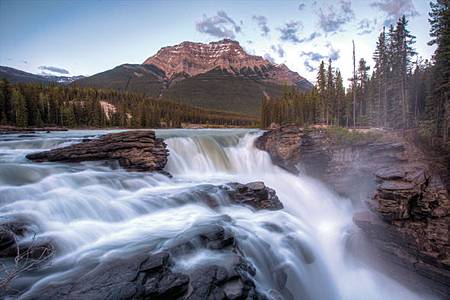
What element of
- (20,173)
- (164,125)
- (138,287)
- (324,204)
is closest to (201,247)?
(138,287)

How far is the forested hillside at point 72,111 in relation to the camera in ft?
→ 197

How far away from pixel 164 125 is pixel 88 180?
302 feet

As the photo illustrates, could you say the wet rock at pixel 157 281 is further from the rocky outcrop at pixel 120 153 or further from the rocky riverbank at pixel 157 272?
the rocky outcrop at pixel 120 153

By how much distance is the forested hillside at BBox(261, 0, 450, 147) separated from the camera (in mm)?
27094

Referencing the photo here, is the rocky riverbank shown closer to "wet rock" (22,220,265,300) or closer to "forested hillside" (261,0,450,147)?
"wet rock" (22,220,265,300)

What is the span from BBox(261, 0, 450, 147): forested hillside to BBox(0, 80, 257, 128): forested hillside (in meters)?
46.1

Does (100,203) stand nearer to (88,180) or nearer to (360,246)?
(88,180)

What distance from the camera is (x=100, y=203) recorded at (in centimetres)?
1224

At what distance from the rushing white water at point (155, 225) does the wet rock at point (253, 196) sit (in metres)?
0.61

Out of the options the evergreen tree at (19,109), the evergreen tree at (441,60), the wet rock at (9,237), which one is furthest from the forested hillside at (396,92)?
the evergreen tree at (19,109)

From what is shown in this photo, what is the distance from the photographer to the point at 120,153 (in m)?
18.2

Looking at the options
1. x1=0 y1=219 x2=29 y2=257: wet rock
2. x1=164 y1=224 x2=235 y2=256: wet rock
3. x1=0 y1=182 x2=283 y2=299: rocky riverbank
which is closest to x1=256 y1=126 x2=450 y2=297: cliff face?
x1=0 y1=182 x2=283 y2=299: rocky riverbank

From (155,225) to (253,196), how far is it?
19.7 feet

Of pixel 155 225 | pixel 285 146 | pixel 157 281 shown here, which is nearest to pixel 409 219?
pixel 155 225
